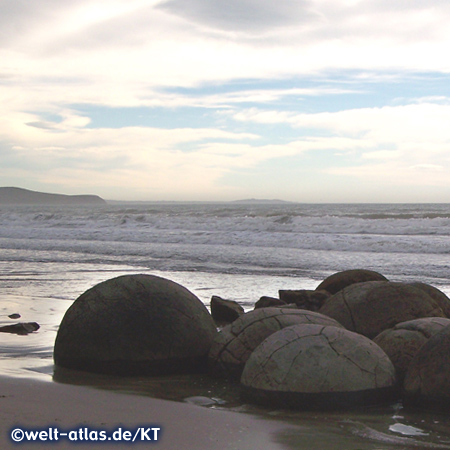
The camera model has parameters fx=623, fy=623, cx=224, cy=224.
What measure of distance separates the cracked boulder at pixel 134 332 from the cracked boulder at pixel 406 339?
163 centimetres

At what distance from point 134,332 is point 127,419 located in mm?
1472

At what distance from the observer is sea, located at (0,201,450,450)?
416 cm

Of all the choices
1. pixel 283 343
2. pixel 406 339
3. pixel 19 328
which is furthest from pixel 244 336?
pixel 19 328

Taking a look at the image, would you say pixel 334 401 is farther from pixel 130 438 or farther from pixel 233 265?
pixel 233 265

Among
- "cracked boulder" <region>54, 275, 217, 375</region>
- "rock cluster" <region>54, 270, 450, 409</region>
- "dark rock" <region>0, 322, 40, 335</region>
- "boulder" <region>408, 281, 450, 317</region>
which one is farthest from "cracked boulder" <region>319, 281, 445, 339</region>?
"dark rock" <region>0, 322, 40, 335</region>

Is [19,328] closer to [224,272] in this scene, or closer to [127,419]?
[127,419]

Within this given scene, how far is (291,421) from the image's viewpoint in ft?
13.5

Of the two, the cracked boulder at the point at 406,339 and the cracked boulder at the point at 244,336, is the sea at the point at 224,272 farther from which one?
the cracked boulder at the point at 406,339

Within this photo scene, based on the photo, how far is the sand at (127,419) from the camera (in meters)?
3.62

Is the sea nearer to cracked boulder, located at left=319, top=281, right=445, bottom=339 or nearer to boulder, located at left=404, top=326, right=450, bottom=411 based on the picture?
boulder, located at left=404, top=326, right=450, bottom=411

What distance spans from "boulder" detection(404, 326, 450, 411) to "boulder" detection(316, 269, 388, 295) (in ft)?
11.8

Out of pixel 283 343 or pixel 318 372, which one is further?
pixel 283 343

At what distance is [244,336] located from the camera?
18.4 feet

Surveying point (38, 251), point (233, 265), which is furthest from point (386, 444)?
point (38, 251)
